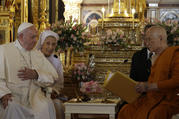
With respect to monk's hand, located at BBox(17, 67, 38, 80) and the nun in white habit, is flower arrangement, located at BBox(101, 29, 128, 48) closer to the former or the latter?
the nun in white habit

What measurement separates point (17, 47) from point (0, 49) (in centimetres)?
24

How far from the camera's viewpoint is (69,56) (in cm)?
770

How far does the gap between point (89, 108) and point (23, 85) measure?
1088 millimetres

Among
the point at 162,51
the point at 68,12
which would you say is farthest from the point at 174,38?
the point at 68,12

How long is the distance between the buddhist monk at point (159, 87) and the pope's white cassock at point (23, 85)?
1.08m

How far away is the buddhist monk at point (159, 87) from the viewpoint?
4.30 metres

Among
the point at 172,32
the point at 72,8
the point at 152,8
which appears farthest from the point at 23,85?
the point at 152,8

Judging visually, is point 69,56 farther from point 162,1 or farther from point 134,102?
point 162,1

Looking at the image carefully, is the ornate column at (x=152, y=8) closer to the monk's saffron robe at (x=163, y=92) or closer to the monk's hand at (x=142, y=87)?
the monk's saffron robe at (x=163, y=92)

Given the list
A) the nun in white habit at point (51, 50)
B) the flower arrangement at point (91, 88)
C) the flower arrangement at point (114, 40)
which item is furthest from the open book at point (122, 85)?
the flower arrangement at point (114, 40)

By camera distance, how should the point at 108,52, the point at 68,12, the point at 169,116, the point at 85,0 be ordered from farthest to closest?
the point at 85,0 < the point at 68,12 < the point at 108,52 < the point at 169,116

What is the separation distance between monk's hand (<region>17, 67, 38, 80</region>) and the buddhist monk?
1248 mm

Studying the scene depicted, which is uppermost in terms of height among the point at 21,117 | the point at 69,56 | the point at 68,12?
the point at 68,12

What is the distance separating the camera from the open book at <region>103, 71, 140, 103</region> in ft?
14.8
